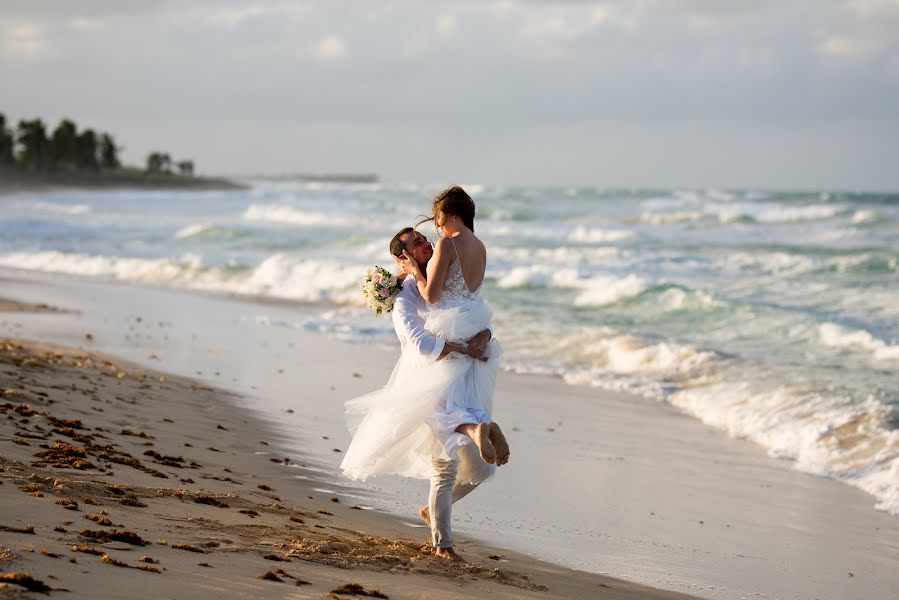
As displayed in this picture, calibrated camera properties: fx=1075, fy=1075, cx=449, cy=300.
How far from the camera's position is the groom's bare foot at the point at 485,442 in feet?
17.0

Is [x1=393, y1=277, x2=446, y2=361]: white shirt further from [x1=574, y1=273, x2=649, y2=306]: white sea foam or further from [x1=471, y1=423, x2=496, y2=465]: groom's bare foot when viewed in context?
[x1=574, y1=273, x2=649, y2=306]: white sea foam

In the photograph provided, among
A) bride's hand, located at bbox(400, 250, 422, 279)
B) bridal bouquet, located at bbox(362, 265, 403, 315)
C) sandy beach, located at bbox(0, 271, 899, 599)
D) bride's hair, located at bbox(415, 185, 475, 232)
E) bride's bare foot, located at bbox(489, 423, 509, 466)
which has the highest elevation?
bride's hair, located at bbox(415, 185, 475, 232)

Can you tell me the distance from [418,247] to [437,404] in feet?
2.66

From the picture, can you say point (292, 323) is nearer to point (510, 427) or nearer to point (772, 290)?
point (510, 427)

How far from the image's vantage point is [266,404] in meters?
10.0

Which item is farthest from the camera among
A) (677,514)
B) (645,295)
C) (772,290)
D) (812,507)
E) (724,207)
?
(724,207)

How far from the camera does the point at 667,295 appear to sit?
62.7 ft

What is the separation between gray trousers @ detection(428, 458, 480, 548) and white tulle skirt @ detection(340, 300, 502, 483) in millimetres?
54

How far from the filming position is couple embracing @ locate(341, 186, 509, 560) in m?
5.37

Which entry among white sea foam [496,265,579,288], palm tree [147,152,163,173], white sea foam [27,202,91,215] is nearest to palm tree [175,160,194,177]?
palm tree [147,152,163,173]

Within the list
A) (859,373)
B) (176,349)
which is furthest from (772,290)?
(176,349)

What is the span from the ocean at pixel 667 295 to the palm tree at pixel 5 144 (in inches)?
1896

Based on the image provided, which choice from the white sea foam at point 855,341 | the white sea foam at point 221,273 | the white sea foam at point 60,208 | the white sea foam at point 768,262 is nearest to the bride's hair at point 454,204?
the white sea foam at point 855,341

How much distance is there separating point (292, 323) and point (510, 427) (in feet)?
25.1
